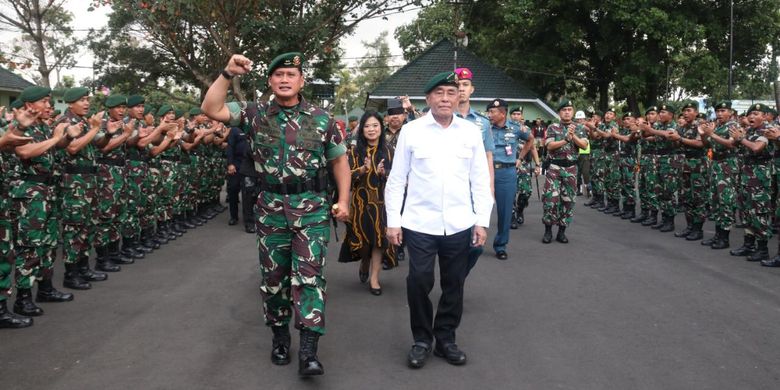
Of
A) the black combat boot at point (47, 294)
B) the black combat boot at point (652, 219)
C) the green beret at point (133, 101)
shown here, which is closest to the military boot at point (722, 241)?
the black combat boot at point (652, 219)

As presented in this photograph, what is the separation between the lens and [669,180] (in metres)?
11.4

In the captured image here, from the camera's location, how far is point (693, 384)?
4398 mm

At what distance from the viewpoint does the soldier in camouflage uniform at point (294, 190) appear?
451 cm

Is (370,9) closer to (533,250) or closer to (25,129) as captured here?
(533,250)

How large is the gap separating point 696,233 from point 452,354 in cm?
728

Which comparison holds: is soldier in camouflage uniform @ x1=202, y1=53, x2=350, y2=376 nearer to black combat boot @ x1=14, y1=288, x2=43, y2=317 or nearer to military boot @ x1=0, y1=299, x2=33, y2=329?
military boot @ x1=0, y1=299, x2=33, y2=329

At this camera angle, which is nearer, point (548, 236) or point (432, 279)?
point (432, 279)

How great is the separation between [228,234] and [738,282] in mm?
7620

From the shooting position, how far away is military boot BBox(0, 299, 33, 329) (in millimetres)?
5781

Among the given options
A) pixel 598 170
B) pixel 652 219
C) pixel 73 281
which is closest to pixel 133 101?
pixel 73 281

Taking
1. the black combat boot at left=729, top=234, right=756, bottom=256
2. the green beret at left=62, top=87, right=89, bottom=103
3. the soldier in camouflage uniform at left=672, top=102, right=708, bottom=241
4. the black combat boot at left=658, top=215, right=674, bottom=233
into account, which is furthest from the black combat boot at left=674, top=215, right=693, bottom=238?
the green beret at left=62, top=87, right=89, bottom=103

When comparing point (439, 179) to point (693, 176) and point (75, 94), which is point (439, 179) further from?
point (693, 176)

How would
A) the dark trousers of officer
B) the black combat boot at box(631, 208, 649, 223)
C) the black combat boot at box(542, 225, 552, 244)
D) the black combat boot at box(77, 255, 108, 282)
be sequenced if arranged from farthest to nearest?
1. the black combat boot at box(631, 208, 649, 223)
2. the dark trousers of officer
3. the black combat boot at box(542, 225, 552, 244)
4. the black combat boot at box(77, 255, 108, 282)

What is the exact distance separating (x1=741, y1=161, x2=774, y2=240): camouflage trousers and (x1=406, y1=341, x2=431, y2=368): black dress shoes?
612 centimetres
